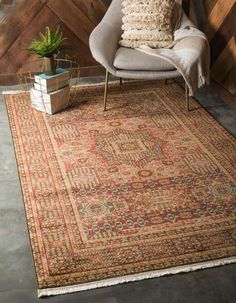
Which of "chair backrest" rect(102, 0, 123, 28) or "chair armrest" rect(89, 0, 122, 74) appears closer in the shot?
"chair armrest" rect(89, 0, 122, 74)

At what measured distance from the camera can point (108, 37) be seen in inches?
138

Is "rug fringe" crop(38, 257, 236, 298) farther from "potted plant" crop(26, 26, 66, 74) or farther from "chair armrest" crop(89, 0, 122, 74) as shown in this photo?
"potted plant" crop(26, 26, 66, 74)

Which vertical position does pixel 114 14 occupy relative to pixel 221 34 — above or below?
above

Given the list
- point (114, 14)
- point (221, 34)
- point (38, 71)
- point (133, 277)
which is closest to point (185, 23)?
point (221, 34)

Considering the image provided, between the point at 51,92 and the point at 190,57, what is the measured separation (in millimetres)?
996

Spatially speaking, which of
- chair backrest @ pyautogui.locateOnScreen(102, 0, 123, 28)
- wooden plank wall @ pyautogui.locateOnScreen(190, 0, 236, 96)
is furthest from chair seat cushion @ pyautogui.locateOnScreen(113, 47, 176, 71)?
wooden plank wall @ pyautogui.locateOnScreen(190, 0, 236, 96)

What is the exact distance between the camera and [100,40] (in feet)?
11.2

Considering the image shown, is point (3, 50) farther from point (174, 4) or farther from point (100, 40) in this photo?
point (174, 4)

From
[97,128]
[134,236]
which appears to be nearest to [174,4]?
[97,128]

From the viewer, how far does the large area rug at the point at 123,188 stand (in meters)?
2.12

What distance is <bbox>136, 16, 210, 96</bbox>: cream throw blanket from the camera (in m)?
3.26

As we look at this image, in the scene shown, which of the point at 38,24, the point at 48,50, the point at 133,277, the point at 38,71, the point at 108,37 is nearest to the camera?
the point at 133,277

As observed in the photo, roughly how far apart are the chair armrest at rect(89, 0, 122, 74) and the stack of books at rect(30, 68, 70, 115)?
0.32 metres

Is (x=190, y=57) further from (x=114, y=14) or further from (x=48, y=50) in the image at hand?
(x=48, y=50)
